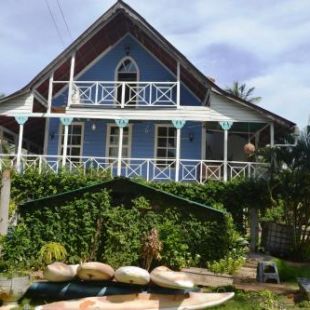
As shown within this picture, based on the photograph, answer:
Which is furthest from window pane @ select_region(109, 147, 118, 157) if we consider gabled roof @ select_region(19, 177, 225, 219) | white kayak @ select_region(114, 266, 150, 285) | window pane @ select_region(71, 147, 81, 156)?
white kayak @ select_region(114, 266, 150, 285)

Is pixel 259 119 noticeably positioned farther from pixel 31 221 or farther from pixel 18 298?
pixel 18 298

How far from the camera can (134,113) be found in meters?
16.0

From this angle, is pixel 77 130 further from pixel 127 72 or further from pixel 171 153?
pixel 171 153

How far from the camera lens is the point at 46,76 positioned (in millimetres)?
16453

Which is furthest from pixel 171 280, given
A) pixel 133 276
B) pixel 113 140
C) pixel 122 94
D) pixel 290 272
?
pixel 113 140

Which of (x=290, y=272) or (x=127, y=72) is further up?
(x=127, y=72)

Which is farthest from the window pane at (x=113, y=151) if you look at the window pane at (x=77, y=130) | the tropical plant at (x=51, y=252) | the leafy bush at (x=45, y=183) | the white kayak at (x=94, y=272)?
the white kayak at (x=94, y=272)

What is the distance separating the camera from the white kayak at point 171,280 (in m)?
7.12

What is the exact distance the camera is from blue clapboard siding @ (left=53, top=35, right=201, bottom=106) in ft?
59.0

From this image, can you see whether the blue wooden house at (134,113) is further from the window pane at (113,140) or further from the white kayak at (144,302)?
the white kayak at (144,302)

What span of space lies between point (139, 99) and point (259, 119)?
4.47 m

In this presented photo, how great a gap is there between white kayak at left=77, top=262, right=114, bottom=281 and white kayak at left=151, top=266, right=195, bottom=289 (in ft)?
2.57

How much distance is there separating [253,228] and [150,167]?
183 inches

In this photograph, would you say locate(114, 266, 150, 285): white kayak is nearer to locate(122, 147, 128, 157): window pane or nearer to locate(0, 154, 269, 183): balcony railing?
locate(0, 154, 269, 183): balcony railing
